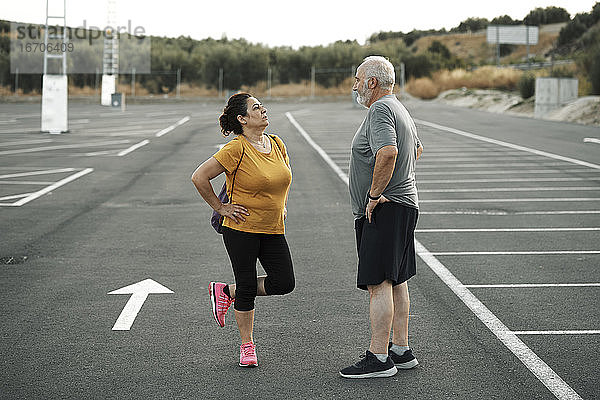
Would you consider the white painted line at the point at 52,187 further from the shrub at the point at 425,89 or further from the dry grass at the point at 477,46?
the dry grass at the point at 477,46

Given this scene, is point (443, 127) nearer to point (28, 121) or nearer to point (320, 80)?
point (28, 121)

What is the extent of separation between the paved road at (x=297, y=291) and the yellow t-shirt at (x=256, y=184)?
90 cm

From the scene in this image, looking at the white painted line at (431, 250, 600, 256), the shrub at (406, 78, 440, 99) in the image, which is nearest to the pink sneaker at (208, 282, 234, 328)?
the white painted line at (431, 250, 600, 256)

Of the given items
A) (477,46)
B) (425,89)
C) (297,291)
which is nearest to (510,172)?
(297,291)

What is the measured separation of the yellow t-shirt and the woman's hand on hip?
0.03m

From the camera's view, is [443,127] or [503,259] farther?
[443,127]

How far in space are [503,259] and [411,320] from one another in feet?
8.80

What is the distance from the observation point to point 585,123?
34469 millimetres

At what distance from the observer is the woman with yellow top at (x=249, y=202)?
541cm

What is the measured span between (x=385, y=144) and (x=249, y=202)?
3.14 feet

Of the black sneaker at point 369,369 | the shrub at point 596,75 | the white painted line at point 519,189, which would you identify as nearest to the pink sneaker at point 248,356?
the black sneaker at point 369,369

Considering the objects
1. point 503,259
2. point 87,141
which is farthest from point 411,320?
point 87,141

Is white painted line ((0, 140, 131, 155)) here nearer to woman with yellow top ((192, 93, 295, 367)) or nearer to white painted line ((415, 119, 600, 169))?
white painted line ((415, 119, 600, 169))

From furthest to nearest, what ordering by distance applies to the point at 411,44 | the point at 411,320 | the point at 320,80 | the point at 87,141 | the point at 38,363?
1. the point at 411,44
2. the point at 320,80
3. the point at 87,141
4. the point at 411,320
5. the point at 38,363
